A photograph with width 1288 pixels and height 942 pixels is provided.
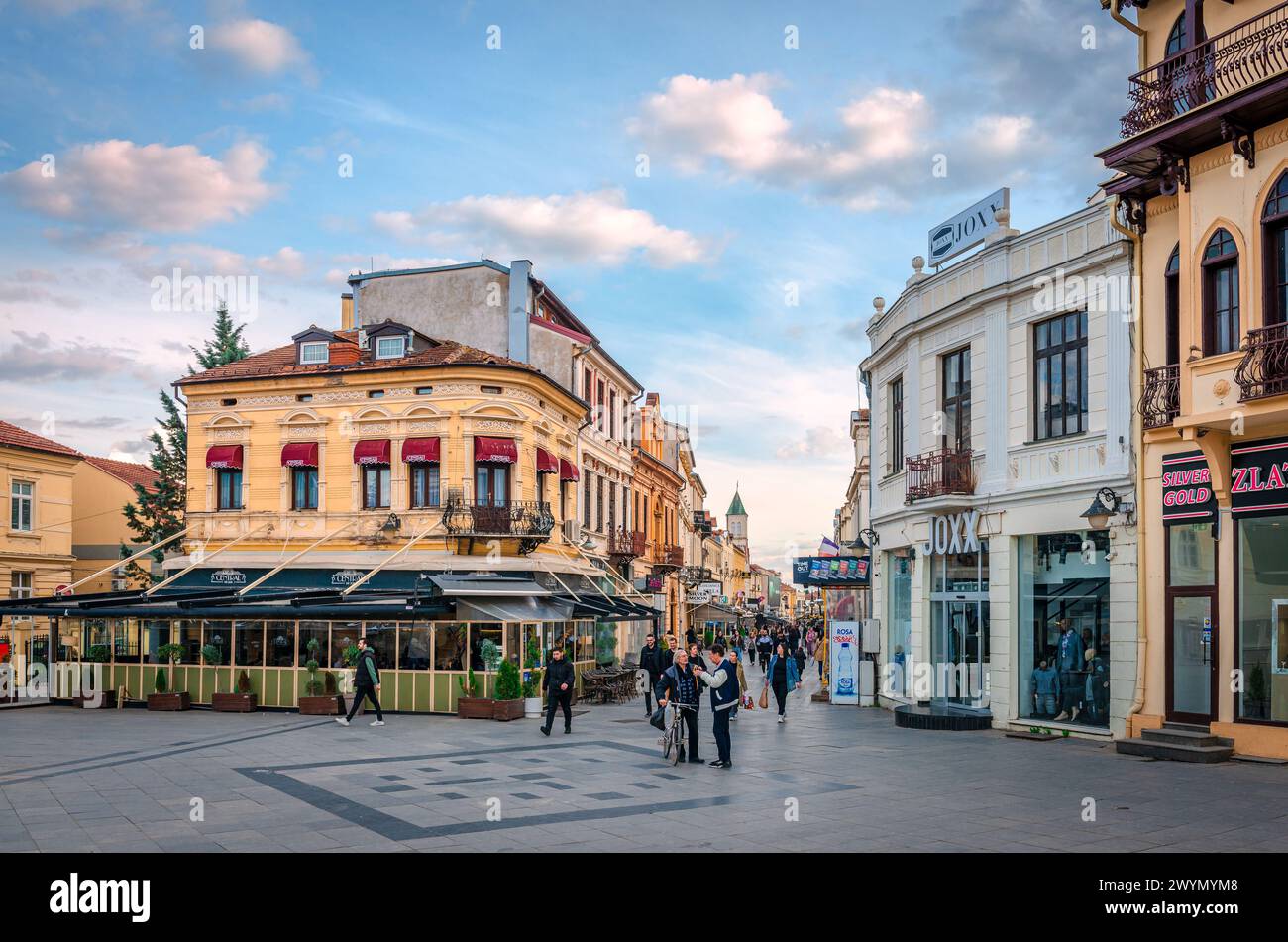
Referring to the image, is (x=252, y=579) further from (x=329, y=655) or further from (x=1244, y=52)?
(x=1244, y=52)

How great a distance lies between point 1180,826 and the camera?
11.4 metres

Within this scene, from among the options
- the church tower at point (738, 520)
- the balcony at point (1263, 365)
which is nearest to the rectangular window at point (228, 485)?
the balcony at point (1263, 365)

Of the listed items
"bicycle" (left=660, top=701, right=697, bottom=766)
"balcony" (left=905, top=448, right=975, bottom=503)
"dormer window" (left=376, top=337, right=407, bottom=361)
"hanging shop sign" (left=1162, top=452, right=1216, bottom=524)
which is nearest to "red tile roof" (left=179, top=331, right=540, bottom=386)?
"dormer window" (left=376, top=337, right=407, bottom=361)

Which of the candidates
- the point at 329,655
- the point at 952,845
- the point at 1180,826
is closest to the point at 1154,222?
the point at 1180,826

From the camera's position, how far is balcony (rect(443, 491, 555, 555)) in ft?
100.0

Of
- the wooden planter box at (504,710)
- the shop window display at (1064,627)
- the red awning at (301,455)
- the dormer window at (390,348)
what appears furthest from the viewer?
the dormer window at (390,348)

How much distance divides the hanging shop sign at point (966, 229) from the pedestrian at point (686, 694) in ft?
35.8

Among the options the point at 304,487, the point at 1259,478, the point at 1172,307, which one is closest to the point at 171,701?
the point at 304,487

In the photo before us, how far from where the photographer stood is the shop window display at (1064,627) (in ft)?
64.1

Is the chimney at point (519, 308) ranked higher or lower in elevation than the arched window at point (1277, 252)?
higher

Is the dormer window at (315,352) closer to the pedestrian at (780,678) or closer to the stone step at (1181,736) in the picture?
the pedestrian at (780,678)

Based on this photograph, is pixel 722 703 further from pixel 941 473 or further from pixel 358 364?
pixel 358 364

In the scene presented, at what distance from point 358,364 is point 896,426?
15600mm

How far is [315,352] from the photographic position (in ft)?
109
